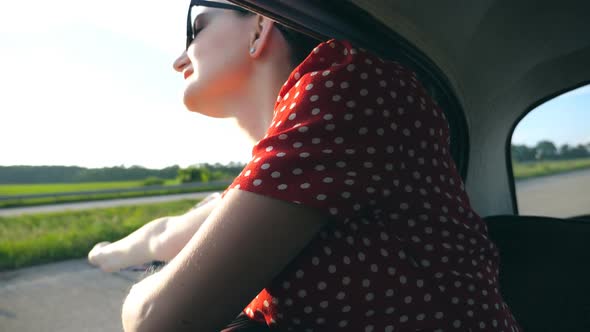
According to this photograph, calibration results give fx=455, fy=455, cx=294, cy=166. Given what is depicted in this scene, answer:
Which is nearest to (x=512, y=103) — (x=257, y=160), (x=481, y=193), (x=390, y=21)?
(x=481, y=193)

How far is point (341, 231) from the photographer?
3.05 feet

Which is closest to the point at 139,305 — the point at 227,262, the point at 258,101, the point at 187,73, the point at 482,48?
the point at 227,262

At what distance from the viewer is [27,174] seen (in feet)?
4.81

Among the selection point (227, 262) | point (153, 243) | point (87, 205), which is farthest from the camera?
point (87, 205)

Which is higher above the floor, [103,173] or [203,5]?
[203,5]

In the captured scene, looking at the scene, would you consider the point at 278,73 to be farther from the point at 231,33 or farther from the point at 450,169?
the point at 450,169

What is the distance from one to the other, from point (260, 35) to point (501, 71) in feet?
3.84

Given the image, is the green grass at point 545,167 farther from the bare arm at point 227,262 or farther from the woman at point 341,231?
the bare arm at point 227,262

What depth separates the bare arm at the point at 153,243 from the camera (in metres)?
1.26

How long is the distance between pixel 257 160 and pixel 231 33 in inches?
26.3

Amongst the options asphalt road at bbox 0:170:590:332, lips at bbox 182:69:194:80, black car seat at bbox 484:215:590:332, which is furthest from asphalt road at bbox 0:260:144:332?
black car seat at bbox 484:215:590:332

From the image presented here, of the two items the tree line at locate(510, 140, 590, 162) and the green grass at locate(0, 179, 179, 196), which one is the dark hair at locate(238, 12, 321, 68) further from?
the tree line at locate(510, 140, 590, 162)

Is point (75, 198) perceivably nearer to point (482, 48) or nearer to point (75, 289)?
point (75, 289)

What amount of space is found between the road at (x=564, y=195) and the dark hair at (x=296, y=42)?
141 cm
